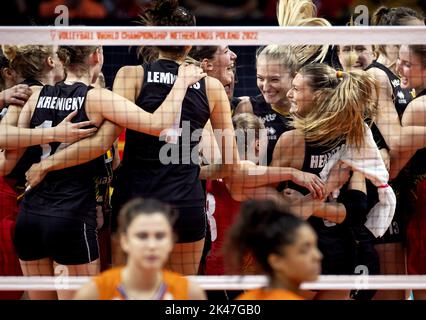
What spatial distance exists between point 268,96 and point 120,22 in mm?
2172

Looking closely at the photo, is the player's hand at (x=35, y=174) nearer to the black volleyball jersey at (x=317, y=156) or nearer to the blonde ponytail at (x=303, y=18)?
the black volleyball jersey at (x=317, y=156)

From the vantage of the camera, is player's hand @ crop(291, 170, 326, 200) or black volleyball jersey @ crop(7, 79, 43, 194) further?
black volleyball jersey @ crop(7, 79, 43, 194)

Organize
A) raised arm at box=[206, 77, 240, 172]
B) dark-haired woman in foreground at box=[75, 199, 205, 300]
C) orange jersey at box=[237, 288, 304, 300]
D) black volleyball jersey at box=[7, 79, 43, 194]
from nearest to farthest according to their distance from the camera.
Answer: orange jersey at box=[237, 288, 304, 300], dark-haired woman in foreground at box=[75, 199, 205, 300], raised arm at box=[206, 77, 240, 172], black volleyball jersey at box=[7, 79, 43, 194]

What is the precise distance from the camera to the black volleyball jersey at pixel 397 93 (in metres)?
5.66

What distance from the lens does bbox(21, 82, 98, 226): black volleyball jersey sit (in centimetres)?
512

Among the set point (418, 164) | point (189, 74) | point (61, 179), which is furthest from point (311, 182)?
point (61, 179)

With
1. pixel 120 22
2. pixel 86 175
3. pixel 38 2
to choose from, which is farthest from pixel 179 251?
pixel 38 2

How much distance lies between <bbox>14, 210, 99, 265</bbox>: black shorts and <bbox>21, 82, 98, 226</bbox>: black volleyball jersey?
0.04 meters

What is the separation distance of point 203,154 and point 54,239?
1072 mm

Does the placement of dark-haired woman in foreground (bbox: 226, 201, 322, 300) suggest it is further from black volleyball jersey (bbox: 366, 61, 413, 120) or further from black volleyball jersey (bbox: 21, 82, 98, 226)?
black volleyball jersey (bbox: 366, 61, 413, 120)

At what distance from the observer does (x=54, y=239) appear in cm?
507

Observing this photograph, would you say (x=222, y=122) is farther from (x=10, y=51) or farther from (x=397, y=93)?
(x=10, y=51)

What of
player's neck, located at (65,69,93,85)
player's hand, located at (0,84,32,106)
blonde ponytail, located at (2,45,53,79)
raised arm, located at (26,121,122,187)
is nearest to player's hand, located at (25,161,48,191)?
raised arm, located at (26,121,122,187)
